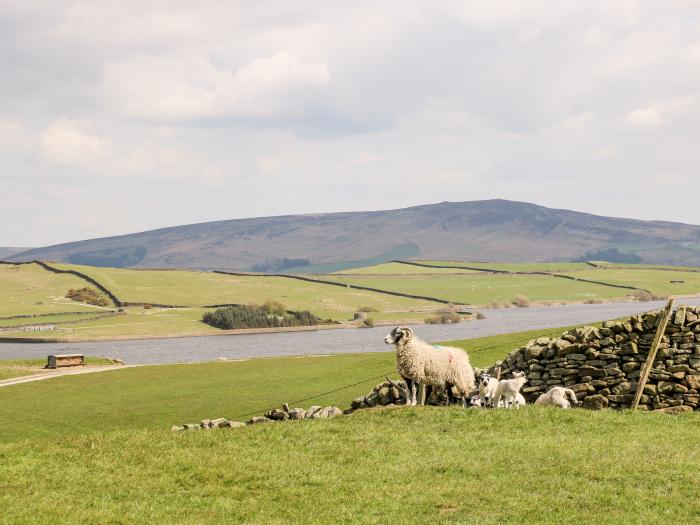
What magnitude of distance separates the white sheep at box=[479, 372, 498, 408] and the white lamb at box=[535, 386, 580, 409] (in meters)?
1.29

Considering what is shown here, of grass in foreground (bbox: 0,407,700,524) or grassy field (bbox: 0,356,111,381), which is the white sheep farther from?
grassy field (bbox: 0,356,111,381)

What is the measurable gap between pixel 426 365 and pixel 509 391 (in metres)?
2.59

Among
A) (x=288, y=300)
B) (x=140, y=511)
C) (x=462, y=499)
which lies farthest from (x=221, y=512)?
(x=288, y=300)

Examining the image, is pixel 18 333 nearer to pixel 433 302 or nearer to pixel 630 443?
pixel 433 302

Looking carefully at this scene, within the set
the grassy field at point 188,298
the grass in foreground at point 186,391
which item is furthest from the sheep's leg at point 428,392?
the grassy field at point 188,298

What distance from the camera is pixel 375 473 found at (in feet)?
53.1

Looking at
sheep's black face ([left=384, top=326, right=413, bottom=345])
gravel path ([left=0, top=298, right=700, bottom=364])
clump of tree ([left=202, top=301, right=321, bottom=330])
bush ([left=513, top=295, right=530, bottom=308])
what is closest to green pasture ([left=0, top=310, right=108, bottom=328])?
gravel path ([left=0, top=298, right=700, bottom=364])

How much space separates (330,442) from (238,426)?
12.8ft

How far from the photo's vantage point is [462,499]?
1437 cm

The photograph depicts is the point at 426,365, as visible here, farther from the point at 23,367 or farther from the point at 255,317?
the point at 255,317

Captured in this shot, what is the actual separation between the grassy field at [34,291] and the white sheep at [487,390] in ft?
452

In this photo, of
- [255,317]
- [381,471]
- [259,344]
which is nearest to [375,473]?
[381,471]

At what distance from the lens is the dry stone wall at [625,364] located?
78.5 ft

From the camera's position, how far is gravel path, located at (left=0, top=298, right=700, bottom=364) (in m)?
93.8
